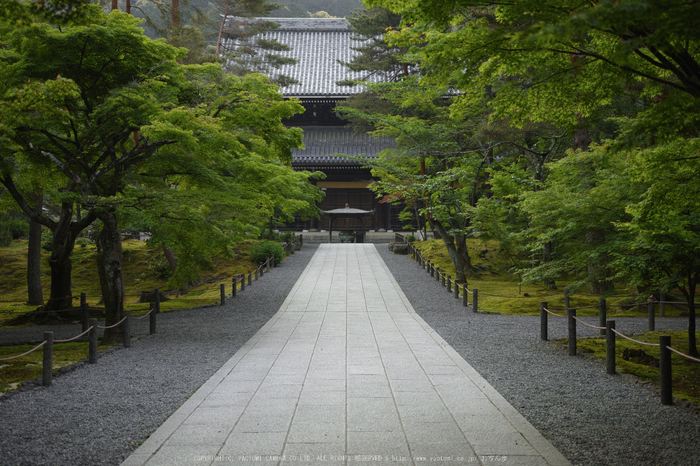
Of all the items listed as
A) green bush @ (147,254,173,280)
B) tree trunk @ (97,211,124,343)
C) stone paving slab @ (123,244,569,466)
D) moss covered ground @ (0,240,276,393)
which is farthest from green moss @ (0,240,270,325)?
stone paving slab @ (123,244,569,466)

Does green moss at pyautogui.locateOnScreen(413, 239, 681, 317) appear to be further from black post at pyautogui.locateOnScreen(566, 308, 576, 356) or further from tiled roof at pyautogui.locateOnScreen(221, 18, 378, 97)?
tiled roof at pyautogui.locateOnScreen(221, 18, 378, 97)

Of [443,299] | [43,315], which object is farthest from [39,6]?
[443,299]

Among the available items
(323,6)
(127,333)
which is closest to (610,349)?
(127,333)

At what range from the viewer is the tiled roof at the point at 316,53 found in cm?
3080

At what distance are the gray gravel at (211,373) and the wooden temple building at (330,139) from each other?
2022 cm

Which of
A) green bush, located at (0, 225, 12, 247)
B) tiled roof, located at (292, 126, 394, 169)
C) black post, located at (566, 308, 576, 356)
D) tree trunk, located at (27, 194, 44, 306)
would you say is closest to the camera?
black post, located at (566, 308, 576, 356)

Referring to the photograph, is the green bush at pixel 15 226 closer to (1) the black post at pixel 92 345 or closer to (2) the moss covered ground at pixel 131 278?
(2) the moss covered ground at pixel 131 278

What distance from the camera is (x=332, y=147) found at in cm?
2978

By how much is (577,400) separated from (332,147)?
25693 mm

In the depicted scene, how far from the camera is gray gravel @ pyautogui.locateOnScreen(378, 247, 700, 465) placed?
4.09 metres

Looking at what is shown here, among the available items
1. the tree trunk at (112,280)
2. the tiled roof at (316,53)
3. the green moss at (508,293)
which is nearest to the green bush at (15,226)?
the tiled roof at (316,53)

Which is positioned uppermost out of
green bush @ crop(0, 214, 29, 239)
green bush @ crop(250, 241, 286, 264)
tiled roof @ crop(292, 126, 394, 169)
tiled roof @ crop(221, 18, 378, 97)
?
tiled roof @ crop(221, 18, 378, 97)

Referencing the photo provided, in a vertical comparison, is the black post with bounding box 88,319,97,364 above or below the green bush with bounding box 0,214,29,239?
below

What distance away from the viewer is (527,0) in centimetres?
389
